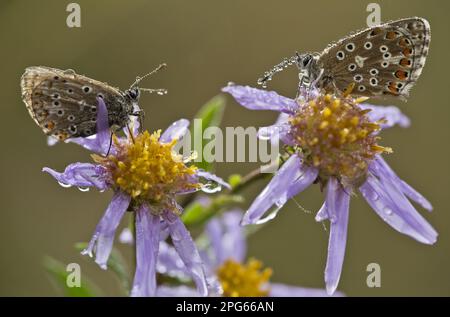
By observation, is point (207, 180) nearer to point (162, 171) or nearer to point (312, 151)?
point (162, 171)

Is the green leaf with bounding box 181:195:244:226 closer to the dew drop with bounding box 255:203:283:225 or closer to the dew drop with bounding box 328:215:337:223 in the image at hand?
the dew drop with bounding box 255:203:283:225

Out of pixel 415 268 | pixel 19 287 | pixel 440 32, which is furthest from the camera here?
pixel 440 32

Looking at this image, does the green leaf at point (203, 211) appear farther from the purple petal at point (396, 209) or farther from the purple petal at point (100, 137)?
the purple petal at point (396, 209)

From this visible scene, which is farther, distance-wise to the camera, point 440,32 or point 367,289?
point 440,32

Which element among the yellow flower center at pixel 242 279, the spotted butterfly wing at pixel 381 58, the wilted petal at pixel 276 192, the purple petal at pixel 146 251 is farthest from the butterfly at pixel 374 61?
the yellow flower center at pixel 242 279

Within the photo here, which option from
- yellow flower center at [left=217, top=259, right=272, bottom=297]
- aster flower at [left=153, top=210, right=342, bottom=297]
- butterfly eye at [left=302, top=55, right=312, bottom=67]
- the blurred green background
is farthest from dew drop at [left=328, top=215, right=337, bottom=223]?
the blurred green background

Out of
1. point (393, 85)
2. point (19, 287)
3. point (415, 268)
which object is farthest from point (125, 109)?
point (415, 268)
